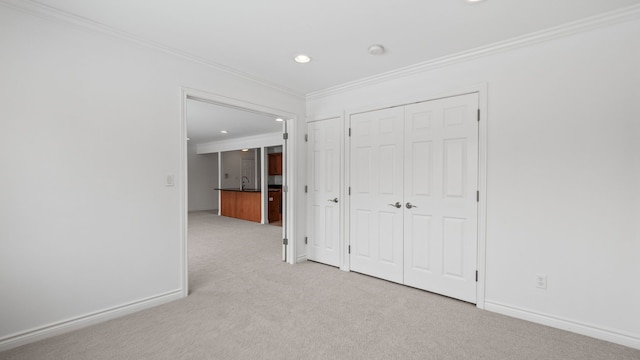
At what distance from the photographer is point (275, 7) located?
2.16 m

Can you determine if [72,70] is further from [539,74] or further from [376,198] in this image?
[539,74]

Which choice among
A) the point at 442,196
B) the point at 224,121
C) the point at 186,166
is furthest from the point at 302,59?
the point at 224,121

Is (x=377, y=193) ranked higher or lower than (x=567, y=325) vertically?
higher

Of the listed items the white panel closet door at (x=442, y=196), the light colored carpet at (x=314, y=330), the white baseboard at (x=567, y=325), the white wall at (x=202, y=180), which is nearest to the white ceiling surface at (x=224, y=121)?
the white panel closet door at (x=442, y=196)

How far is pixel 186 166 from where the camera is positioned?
299cm

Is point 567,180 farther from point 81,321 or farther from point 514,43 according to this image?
point 81,321

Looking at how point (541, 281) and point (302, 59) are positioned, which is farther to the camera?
point (302, 59)

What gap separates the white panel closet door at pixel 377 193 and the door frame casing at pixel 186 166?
0.88 metres

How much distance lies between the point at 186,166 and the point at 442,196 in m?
2.63

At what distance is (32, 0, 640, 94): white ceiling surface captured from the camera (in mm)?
2129

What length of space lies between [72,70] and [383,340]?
321 centimetres

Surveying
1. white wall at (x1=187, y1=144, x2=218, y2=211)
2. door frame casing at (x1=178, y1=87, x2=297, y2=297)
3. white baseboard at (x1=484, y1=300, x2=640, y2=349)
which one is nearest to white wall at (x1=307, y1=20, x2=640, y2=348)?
white baseboard at (x1=484, y1=300, x2=640, y2=349)

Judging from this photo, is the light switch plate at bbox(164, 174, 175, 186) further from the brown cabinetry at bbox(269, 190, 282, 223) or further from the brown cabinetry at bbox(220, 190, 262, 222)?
the brown cabinetry at bbox(269, 190, 282, 223)

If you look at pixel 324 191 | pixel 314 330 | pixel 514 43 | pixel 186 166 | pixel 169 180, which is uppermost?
pixel 514 43
